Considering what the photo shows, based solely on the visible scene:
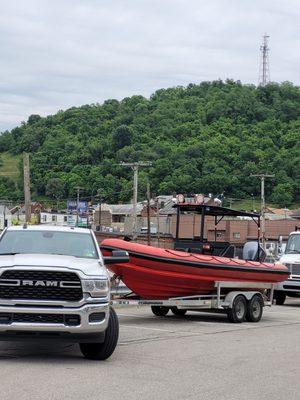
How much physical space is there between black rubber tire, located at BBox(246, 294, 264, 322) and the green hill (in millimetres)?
88529

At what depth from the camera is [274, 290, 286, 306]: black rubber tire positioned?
25.1 m

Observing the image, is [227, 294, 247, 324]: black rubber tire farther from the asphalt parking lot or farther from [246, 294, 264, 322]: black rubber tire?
the asphalt parking lot

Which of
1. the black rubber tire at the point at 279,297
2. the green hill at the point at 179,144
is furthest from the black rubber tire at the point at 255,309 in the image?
the green hill at the point at 179,144

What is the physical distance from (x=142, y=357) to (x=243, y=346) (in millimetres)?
2522

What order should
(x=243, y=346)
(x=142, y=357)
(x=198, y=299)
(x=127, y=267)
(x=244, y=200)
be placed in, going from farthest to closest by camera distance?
1. (x=244, y=200)
2. (x=198, y=299)
3. (x=127, y=267)
4. (x=243, y=346)
5. (x=142, y=357)

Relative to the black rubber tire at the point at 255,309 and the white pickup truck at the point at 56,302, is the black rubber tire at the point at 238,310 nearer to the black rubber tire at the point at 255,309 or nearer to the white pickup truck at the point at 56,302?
the black rubber tire at the point at 255,309

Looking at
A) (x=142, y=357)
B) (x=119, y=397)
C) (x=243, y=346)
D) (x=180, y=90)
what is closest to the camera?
(x=119, y=397)

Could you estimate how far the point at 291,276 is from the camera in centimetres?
2472

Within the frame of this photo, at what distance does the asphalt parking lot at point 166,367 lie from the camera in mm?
8867

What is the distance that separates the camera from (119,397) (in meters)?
8.49

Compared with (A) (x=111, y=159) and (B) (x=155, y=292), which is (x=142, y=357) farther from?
(A) (x=111, y=159)

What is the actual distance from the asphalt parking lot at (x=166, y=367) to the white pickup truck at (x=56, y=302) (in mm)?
413

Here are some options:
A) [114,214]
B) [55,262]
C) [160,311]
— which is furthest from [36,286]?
[114,214]

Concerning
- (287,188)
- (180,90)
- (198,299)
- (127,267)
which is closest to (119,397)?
(127,267)
